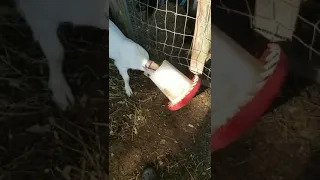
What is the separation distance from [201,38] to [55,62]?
1.05ft

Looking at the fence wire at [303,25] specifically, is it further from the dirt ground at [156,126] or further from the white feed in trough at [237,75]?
the dirt ground at [156,126]

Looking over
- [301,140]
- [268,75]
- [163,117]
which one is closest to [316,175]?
[301,140]

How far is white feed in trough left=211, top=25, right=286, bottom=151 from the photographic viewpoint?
3.12 feet

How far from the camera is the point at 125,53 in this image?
1.01 m

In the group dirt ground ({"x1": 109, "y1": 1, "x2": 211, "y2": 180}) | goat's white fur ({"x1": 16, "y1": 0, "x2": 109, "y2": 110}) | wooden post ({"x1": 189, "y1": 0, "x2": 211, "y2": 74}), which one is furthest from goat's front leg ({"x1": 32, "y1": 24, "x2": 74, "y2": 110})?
wooden post ({"x1": 189, "y1": 0, "x2": 211, "y2": 74})

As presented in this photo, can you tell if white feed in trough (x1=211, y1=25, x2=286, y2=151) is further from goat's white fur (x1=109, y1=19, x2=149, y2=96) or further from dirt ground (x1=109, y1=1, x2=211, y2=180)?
goat's white fur (x1=109, y1=19, x2=149, y2=96)

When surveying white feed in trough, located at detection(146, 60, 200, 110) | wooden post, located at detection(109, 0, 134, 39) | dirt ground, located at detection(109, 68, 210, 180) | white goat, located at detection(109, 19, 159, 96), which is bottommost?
dirt ground, located at detection(109, 68, 210, 180)

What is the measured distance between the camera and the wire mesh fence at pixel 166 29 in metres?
0.99

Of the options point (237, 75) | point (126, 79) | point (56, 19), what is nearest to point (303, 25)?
point (237, 75)

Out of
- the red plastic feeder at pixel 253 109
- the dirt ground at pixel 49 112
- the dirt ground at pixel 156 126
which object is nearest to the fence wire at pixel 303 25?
the red plastic feeder at pixel 253 109

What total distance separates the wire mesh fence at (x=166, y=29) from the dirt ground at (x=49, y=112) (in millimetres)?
95

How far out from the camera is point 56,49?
96 cm

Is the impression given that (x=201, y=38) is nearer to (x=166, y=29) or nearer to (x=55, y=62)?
(x=166, y=29)

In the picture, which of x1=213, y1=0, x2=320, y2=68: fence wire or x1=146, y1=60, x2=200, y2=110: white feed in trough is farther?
x1=146, y1=60, x2=200, y2=110: white feed in trough
